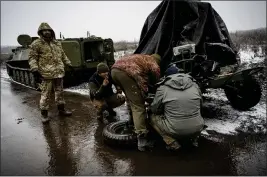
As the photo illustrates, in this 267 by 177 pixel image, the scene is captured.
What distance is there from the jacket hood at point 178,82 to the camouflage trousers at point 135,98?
1.58ft

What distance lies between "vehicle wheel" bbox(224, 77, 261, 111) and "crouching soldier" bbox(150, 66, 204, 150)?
2.03 m

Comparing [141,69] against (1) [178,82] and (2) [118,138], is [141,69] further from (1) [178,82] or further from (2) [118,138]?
(2) [118,138]

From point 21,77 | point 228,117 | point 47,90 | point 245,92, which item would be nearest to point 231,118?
point 228,117

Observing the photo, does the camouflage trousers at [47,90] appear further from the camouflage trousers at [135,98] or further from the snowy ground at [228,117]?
the camouflage trousers at [135,98]

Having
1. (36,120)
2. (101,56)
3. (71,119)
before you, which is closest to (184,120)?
(71,119)

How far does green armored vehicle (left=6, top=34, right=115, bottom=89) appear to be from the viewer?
1019 centimetres

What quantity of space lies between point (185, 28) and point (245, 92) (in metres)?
1.79

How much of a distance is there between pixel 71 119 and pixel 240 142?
340 centimetres

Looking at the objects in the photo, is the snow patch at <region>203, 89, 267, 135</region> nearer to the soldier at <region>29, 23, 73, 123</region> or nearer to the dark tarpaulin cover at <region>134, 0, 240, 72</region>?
the dark tarpaulin cover at <region>134, 0, 240, 72</region>

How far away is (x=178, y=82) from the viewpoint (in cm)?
361

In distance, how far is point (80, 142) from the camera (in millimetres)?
4395

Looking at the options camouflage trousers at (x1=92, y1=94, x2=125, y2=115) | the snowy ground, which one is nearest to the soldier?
camouflage trousers at (x1=92, y1=94, x2=125, y2=115)

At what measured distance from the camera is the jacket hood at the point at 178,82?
11.8ft

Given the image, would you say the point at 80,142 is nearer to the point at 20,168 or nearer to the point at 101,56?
the point at 20,168
